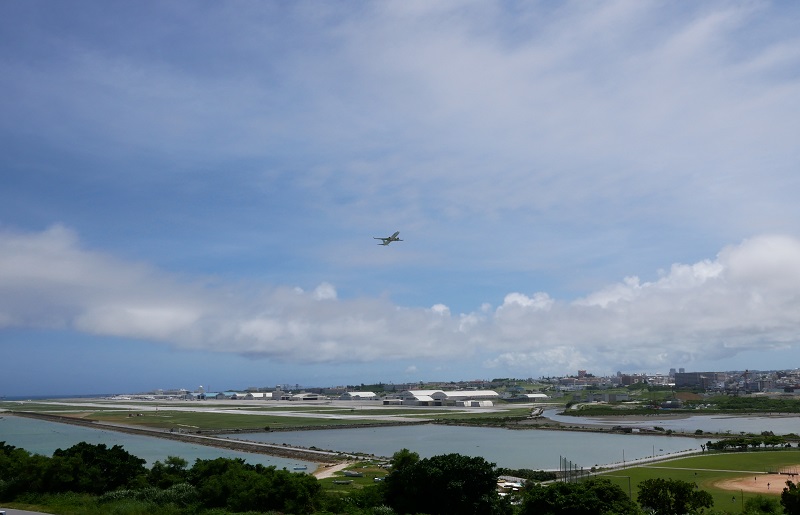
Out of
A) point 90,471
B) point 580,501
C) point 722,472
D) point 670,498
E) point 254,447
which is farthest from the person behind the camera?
point 254,447

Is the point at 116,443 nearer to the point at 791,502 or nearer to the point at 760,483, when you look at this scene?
the point at 760,483

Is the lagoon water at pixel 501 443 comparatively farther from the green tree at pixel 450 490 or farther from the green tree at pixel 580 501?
the green tree at pixel 580 501

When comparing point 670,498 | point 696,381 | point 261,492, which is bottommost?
point 696,381

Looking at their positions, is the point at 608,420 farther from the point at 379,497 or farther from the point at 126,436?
the point at 379,497

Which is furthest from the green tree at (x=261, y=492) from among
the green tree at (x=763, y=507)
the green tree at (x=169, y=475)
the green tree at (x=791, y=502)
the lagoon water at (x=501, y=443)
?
the lagoon water at (x=501, y=443)

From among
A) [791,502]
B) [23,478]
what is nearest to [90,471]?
[23,478]

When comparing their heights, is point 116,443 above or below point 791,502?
below
